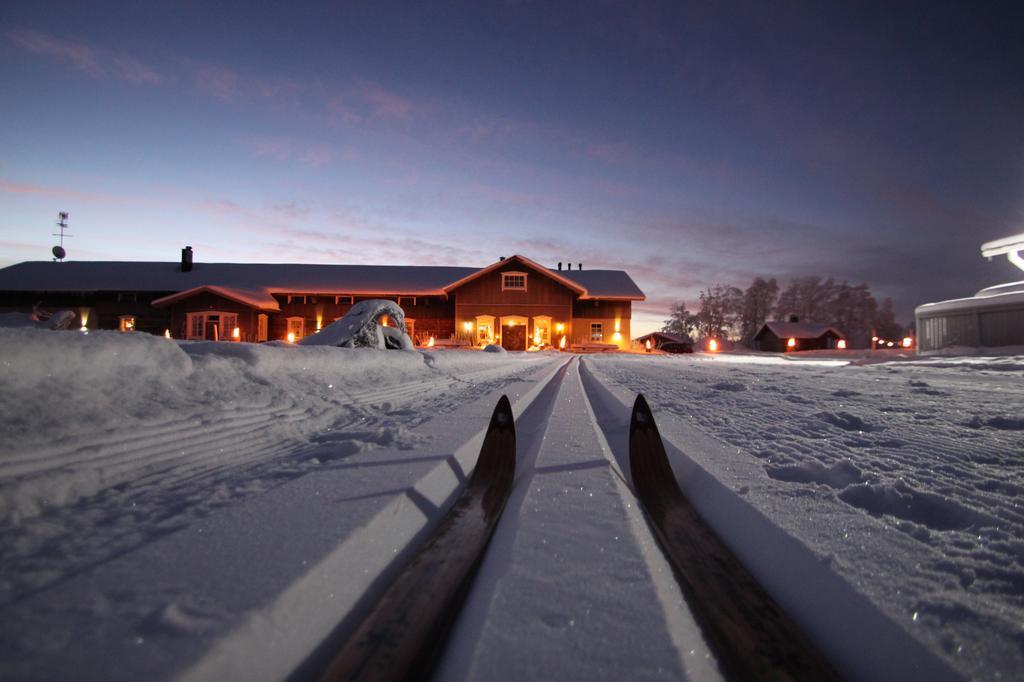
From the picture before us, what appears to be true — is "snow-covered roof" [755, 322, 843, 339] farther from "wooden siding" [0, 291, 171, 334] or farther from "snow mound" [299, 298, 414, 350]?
"wooden siding" [0, 291, 171, 334]

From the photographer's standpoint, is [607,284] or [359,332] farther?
[607,284]

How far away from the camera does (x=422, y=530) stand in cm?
167

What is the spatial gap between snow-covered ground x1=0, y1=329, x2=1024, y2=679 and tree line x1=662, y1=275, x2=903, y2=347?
201 ft

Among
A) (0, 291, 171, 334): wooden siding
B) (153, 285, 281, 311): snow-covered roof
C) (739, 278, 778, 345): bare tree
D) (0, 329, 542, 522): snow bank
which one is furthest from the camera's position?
(739, 278, 778, 345): bare tree

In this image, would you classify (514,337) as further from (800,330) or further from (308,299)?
(800,330)

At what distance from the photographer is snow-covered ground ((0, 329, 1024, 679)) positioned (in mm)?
921

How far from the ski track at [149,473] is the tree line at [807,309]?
62096 millimetres

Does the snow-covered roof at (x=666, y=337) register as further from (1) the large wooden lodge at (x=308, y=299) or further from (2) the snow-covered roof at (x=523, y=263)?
(2) the snow-covered roof at (x=523, y=263)

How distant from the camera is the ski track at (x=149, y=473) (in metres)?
1.27

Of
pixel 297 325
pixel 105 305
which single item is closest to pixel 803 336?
pixel 297 325

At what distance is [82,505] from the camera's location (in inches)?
63.9

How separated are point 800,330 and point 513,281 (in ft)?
124

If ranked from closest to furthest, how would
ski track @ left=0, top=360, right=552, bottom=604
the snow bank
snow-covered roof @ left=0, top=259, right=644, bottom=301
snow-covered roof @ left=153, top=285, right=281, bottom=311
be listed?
ski track @ left=0, top=360, right=552, bottom=604 → the snow bank → snow-covered roof @ left=153, top=285, right=281, bottom=311 → snow-covered roof @ left=0, top=259, right=644, bottom=301

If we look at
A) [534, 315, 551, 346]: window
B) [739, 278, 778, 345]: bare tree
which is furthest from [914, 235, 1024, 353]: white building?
[739, 278, 778, 345]: bare tree
